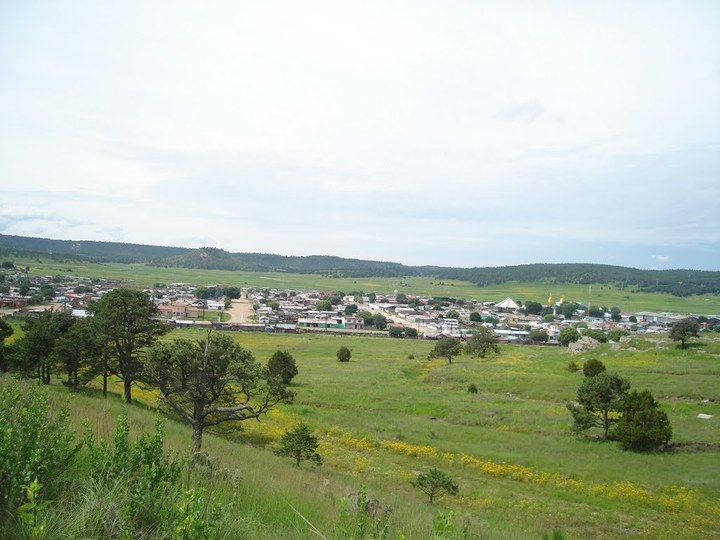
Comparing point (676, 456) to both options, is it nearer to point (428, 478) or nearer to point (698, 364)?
point (428, 478)

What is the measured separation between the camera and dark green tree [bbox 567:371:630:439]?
77.0 ft

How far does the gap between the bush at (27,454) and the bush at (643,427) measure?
23.8 metres

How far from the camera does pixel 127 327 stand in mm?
24734

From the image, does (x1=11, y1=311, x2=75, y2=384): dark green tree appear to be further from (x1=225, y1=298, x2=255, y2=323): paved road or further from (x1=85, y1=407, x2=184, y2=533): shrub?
(x1=225, y1=298, x2=255, y2=323): paved road

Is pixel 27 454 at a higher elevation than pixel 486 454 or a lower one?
higher

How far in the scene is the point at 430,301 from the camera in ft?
522

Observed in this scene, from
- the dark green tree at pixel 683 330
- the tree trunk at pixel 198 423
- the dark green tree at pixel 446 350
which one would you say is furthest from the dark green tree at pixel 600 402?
the dark green tree at pixel 683 330

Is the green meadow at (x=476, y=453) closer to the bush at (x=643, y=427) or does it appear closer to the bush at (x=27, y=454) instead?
the bush at (x=643, y=427)

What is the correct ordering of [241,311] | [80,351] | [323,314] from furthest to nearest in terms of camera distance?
[241,311], [323,314], [80,351]

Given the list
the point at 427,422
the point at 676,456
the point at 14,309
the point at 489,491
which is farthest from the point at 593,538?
the point at 14,309

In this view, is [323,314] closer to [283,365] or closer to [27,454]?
[283,365]

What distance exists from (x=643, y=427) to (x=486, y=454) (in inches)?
291

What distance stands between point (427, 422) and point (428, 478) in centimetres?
1195

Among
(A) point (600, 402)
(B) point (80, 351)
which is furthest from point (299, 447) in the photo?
(A) point (600, 402)
